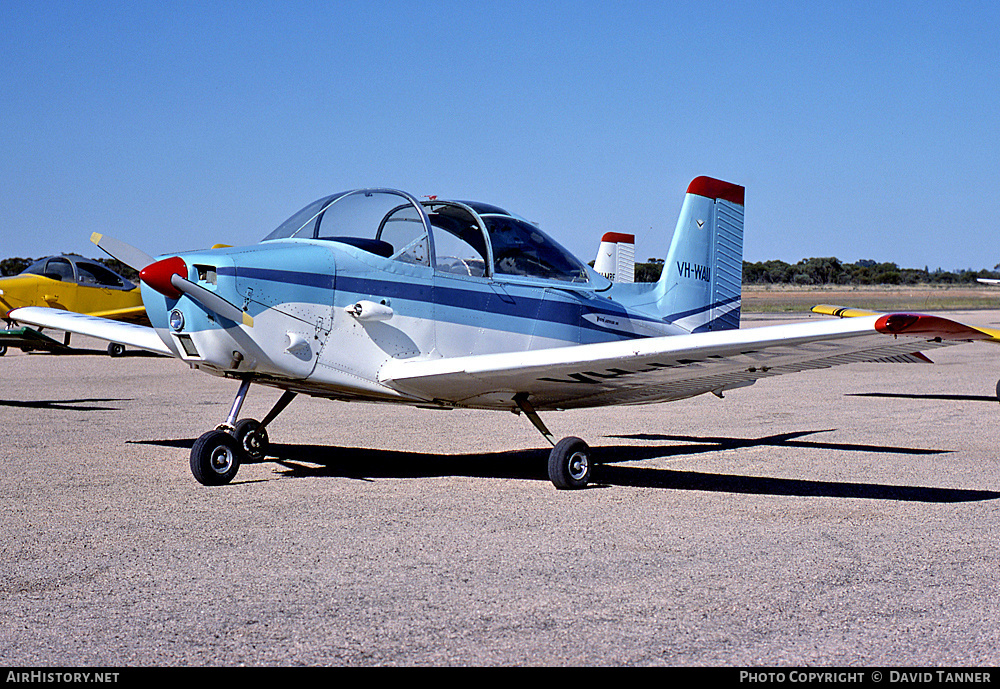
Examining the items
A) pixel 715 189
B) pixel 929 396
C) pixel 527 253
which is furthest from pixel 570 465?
pixel 929 396

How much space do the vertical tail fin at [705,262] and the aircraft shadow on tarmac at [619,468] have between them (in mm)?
1276

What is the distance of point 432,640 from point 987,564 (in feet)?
9.65

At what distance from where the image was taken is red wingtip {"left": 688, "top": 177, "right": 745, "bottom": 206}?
9.44 meters

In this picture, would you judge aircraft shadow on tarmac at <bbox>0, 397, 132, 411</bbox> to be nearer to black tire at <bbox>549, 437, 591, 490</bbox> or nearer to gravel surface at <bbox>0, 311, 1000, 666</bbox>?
gravel surface at <bbox>0, 311, 1000, 666</bbox>

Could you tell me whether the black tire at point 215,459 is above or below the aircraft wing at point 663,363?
below

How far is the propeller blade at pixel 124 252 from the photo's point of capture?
6.50 meters

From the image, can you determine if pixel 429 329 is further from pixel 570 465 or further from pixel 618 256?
pixel 618 256

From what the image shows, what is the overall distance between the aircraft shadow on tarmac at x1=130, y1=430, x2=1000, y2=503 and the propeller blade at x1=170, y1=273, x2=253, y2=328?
1535 mm

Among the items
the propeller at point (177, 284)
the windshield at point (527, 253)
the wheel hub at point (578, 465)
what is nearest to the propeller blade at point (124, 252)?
the propeller at point (177, 284)

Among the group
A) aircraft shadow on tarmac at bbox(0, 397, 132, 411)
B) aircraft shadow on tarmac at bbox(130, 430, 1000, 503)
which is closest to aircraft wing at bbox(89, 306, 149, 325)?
aircraft shadow on tarmac at bbox(0, 397, 132, 411)

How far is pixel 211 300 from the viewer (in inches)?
250

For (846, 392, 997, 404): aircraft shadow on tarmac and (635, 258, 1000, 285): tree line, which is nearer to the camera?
(846, 392, 997, 404): aircraft shadow on tarmac

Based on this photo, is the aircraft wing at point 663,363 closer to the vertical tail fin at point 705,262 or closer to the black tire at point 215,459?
the black tire at point 215,459

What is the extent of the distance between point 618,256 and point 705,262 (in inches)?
103
